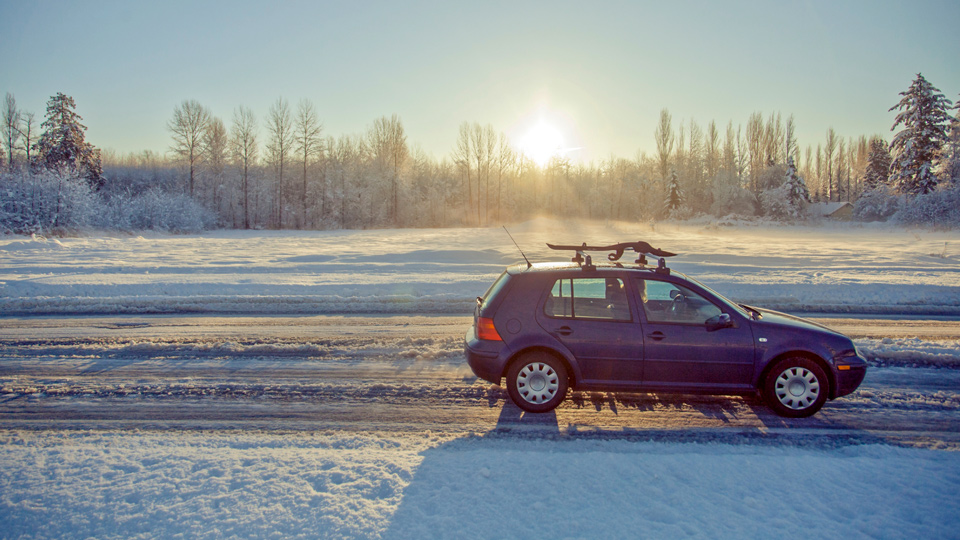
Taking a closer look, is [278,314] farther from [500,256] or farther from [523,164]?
[523,164]

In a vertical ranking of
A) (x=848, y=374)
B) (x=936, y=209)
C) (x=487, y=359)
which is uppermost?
(x=936, y=209)

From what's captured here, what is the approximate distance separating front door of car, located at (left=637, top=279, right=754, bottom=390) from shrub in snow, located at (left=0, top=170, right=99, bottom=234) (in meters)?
40.7

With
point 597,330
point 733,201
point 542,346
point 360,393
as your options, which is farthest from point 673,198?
point 360,393

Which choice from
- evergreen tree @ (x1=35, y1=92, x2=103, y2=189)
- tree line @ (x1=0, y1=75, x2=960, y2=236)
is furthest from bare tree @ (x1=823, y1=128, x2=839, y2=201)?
evergreen tree @ (x1=35, y1=92, x2=103, y2=189)

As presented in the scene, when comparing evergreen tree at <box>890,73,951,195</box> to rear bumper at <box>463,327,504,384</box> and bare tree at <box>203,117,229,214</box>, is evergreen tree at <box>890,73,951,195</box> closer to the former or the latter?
rear bumper at <box>463,327,504,384</box>

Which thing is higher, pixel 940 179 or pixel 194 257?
pixel 940 179

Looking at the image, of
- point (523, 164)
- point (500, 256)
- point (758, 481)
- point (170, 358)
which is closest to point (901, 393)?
point (758, 481)

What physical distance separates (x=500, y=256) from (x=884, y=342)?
16.4m

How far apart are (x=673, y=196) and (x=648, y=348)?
227 feet

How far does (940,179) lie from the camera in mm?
40844

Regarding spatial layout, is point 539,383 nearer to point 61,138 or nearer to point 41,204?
point 41,204

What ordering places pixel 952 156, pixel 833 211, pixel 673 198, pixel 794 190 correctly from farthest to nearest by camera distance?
pixel 673 198
pixel 833 211
pixel 794 190
pixel 952 156

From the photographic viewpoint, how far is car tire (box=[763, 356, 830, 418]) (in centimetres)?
501

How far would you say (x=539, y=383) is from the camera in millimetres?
5105
